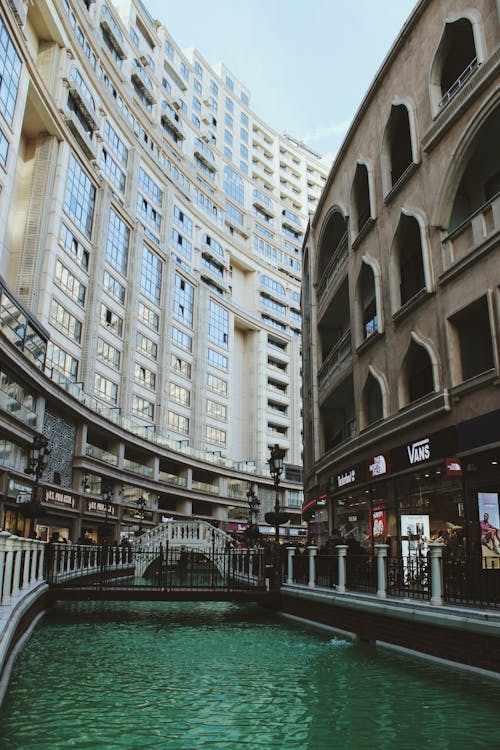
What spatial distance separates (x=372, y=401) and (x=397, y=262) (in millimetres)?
6112

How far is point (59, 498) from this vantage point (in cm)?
3931

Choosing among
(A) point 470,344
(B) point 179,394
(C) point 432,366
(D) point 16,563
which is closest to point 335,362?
(C) point 432,366

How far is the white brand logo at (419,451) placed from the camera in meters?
16.9

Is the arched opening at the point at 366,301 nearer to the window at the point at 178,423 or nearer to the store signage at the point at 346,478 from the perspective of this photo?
the store signage at the point at 346,478

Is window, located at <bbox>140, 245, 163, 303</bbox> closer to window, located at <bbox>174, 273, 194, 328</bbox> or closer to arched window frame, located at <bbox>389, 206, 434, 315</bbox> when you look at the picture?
window, located at <bbox>174, 273, 194, 328</bbox>

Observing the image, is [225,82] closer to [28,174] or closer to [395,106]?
[28,174]

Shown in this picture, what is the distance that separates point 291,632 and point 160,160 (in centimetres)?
5751

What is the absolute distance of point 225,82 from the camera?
299ft

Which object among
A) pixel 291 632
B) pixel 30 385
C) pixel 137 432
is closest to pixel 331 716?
pixel 291 632

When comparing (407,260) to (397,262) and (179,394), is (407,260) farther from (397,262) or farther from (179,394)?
(179,394)

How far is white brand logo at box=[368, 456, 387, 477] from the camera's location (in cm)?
1991

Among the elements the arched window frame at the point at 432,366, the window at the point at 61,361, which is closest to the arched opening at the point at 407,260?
the arched window frame at the point at 432,366

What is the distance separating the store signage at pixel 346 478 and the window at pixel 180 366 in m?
38.8

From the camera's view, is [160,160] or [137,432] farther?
[160,160]
